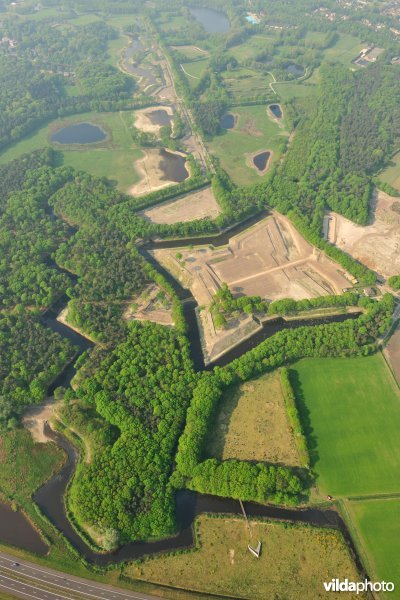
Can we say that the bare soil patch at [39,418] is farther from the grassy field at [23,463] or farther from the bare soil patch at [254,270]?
the bare soil patch at [254,270]

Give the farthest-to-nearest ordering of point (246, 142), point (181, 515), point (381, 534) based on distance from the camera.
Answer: point (246, 142) → point (181, 515) → point (381, 534)

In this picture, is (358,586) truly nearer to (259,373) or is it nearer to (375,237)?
(259,373)

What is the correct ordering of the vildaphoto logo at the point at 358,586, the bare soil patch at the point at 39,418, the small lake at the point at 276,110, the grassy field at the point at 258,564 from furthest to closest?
the small lake at the point at 276,110 → the bare soil patch at the point at 39,418 → the grassy field at the point at 258,564 → the vildaphoto logo at the point at 358,586

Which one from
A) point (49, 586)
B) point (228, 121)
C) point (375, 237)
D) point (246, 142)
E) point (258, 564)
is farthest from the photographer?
point (228, 121)

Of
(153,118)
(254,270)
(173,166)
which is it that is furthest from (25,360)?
(153,118)

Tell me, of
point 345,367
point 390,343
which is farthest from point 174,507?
point 390,343

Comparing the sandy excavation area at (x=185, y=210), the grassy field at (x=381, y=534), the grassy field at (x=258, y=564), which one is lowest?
the grassy field at (x=381, y=534)

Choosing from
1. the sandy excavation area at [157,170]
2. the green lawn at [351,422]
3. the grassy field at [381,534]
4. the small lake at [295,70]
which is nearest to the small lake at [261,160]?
the sandy excavation area at [157,170]
